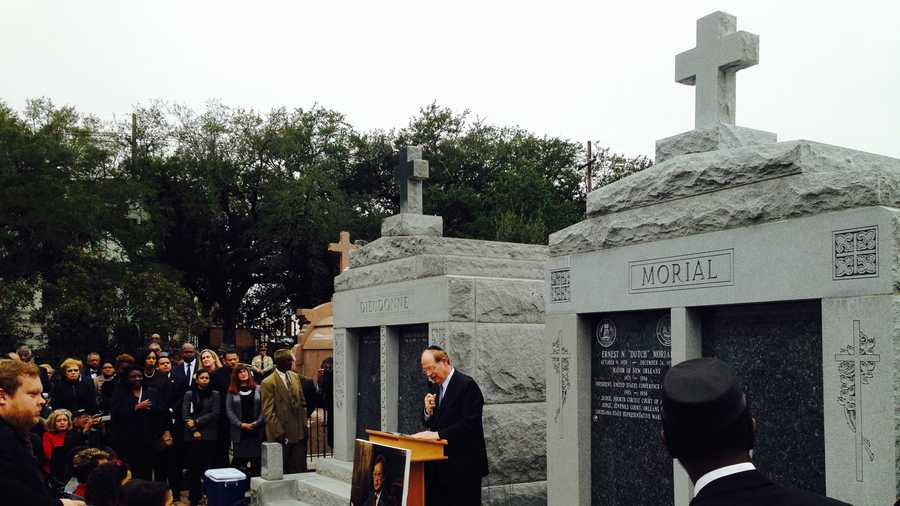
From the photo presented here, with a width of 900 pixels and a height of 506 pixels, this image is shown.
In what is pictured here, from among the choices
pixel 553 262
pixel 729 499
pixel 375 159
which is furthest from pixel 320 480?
pixel 375 159

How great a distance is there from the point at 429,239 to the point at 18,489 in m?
6.56

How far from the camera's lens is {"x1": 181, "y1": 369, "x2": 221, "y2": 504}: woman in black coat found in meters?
10.8

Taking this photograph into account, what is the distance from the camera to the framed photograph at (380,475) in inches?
236

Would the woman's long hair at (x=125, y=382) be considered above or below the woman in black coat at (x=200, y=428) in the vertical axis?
above

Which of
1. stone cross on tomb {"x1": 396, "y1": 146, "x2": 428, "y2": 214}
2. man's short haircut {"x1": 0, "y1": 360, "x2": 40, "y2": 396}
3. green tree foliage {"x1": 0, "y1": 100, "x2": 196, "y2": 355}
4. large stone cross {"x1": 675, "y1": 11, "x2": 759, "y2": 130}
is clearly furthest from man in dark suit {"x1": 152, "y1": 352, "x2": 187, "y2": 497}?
green tree foliage {"x1": 0, "y1": 100, "x2": 196, "y2": 355}

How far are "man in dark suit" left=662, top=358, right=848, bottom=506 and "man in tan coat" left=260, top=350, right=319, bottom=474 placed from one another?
9666mm

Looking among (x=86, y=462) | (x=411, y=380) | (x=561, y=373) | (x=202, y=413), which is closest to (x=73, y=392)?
(x=202, y=413)

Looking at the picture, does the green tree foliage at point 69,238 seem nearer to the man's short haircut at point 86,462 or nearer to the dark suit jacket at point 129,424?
the dark suit jacket at point 129,424

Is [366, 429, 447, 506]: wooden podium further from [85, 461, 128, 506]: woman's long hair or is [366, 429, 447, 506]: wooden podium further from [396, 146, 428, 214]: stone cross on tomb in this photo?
[396, 146, 428, 214]: stone cross on tomb

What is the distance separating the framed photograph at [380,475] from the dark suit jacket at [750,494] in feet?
13.5

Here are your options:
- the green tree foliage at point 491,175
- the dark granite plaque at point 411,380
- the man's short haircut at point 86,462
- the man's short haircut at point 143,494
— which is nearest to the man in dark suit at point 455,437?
the man's short haircut at point 86,462

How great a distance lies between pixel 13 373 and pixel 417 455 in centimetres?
300

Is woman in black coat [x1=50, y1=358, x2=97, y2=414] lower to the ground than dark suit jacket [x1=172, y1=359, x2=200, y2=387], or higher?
lower

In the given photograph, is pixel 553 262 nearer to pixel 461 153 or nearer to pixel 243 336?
pixel 243 336
